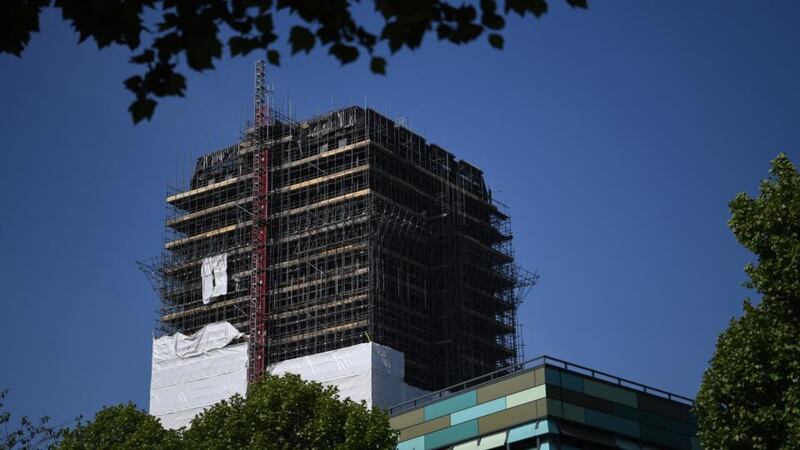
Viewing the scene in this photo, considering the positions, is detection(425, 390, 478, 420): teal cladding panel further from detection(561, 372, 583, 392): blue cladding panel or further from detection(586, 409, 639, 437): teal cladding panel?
detection(586, 409, 639, 437): teal cladding panel

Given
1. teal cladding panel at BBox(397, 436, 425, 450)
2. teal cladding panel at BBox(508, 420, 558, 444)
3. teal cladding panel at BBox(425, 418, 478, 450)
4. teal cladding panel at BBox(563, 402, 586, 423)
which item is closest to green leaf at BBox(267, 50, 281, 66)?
teal cladding panel at BBox(508, 420, 558, 444)

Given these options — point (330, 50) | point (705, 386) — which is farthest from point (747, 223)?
point (330, 50)

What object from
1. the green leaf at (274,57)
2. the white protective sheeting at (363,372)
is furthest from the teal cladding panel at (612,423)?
the green leaf at (274,57)

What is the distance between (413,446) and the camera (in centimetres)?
6788

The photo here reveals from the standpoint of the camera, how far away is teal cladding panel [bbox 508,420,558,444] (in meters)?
61.7

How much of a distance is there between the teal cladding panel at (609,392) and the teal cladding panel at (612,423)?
884 millimetres

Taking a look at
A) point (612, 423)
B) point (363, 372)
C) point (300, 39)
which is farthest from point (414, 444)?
point (300, 39)

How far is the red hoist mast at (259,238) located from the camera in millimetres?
122875

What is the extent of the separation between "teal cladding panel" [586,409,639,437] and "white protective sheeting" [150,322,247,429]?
61837 millimetres

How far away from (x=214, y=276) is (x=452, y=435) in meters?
70.4

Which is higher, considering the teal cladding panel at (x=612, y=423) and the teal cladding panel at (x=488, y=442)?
the teal cladding panel at (x=612, y=423)

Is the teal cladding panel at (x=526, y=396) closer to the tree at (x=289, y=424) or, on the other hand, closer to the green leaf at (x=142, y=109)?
the tree at (x=289, y=424)

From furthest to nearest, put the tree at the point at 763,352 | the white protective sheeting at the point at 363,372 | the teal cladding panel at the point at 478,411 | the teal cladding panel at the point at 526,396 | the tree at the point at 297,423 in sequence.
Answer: the white protective sheeting at the point at 363,372 → the tree at the point at 297,423 → the teal cladding panel at the point at 478,411 → the teal cladding panel at the point at 526,396 → the tree at the point at 763,352

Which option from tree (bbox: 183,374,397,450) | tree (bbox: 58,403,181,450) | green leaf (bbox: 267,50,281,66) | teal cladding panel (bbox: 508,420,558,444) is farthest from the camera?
tree (bbox: 58,403,181,450)
